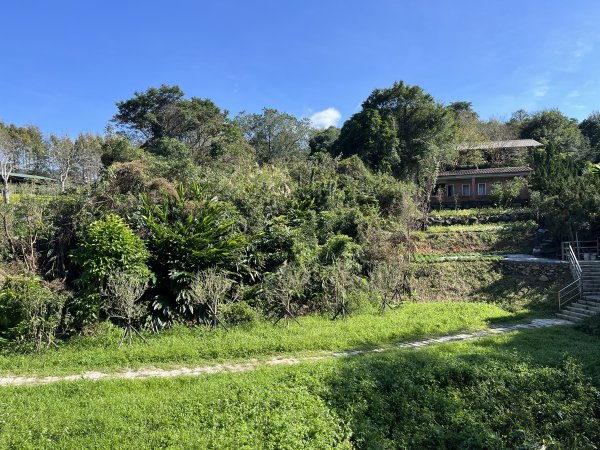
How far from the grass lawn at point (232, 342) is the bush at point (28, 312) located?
46 centimetres

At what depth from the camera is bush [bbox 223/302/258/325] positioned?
36.6 ft

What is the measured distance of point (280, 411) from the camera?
19.5 feet

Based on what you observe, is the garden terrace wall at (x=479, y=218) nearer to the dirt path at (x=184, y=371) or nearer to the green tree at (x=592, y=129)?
the dirt path at (x=184, y=371)

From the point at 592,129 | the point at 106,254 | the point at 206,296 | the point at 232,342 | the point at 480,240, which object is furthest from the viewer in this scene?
the point at 592,129

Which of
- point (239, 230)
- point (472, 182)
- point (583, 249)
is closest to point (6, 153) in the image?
point (239, 230)

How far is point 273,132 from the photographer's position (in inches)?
1770

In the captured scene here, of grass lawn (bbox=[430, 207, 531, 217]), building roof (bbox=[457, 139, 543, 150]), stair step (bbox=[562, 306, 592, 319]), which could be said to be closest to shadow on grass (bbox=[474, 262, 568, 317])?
stair step (bbox=[562, 306, 592, 319])

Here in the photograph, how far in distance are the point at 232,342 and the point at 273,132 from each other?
37806 mm

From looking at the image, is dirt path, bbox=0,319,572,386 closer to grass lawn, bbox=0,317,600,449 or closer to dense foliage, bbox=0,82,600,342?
grass lawn, bbox=0,317,600,449

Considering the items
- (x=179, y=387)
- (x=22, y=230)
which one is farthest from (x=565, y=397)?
(x=22, y=230)

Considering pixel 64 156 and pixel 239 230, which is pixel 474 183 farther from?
pixel 64 156

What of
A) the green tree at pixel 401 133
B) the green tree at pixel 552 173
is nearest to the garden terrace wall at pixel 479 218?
the green tree at pixel 552 173

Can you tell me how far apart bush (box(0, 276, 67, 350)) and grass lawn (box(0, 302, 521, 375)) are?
1.51ft

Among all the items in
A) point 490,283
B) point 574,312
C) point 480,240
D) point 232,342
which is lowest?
point 574,312
